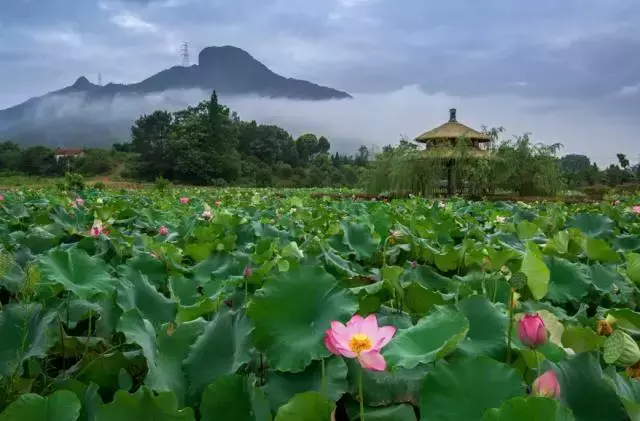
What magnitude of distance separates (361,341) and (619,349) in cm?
32

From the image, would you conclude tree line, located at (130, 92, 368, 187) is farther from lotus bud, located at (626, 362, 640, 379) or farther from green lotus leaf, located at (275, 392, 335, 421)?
green lotus leaf, located at (275, 392, 335, 421)

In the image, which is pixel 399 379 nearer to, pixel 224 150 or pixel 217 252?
pixel 217 252

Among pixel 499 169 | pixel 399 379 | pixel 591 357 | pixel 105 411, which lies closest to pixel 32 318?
pixel 105 411

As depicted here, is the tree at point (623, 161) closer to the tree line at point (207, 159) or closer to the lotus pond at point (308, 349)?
the tree line at point (207, 159)

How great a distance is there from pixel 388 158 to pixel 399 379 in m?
20.3

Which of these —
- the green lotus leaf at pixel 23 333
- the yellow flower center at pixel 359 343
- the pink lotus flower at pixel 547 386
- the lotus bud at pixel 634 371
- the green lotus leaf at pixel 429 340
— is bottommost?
the lotus bud at pixel 634 371

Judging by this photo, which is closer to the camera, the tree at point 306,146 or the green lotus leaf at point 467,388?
the green lotus leaf at point 467,388

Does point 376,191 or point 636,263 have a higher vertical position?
point 636,263

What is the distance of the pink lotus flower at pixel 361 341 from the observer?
0.62 meters

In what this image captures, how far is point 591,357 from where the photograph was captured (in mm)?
719

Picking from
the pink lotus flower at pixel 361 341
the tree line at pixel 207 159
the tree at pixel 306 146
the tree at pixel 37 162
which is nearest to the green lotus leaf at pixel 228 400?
the pink lotus flower at pixel 361 341

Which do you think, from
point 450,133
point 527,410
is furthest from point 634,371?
point 450,133

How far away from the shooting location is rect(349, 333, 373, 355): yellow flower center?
2.03 feet

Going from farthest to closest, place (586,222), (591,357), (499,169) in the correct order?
(499,169), (586,222), (591,357)
